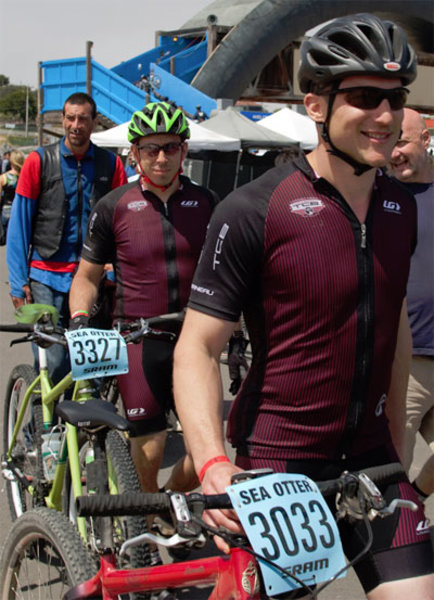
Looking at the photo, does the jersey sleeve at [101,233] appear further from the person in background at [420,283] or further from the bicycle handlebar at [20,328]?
the person in background at [420,283]

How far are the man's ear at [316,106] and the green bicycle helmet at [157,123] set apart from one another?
7.26ft

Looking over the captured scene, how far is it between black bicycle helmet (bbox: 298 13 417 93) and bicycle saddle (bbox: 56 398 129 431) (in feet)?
4.61

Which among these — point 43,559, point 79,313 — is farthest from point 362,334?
point 79,313

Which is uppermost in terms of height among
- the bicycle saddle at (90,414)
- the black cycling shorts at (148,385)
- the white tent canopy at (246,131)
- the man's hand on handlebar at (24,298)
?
the white tent canopy at (246,131)

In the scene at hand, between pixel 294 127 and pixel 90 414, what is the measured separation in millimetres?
11467

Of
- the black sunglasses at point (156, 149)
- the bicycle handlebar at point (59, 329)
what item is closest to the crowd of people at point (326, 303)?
the bicycle handlebar at point (59, 329)

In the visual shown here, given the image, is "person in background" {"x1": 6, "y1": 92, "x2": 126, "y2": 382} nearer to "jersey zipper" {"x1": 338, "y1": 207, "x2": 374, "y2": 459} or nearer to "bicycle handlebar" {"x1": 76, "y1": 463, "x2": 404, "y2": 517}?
"jersey zipper" {"x1": 338, "y1": 207, "x2": 374, "y2": 459}

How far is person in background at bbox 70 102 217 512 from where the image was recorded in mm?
4332

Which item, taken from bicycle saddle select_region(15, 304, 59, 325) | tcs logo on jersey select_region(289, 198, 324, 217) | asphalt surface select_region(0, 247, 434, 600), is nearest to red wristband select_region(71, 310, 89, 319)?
bicycle saddle select_region(15, 304, 59, 325)

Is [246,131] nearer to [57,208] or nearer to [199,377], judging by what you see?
[57,208]

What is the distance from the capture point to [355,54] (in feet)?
7.63

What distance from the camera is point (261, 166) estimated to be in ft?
48.6

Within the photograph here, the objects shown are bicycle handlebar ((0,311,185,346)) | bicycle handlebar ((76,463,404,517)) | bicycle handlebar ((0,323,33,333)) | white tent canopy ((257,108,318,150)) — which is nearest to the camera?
bicycle handlebar ((76,463,404,517))

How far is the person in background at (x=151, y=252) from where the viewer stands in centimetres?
433
